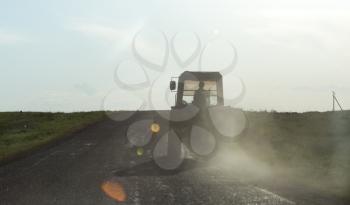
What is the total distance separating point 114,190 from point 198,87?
11253 mm

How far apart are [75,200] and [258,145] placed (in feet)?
43.7

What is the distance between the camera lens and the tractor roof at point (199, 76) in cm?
2227

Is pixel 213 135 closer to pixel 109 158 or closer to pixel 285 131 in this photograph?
pixel 109 158

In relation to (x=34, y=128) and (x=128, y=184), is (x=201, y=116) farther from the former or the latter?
(x=34, y=128)

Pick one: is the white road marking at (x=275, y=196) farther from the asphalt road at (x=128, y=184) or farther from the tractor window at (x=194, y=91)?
the tractor window at (x=194, y=91)

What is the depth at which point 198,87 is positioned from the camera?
71.9 feet

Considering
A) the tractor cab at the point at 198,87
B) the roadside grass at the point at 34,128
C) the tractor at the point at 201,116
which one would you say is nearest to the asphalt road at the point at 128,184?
the tractor at the point at 201,116

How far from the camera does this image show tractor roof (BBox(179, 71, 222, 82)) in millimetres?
22266

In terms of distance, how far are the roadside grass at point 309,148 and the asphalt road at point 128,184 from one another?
1.62 metres

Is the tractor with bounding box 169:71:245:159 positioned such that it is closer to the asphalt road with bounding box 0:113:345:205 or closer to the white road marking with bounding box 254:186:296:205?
the asphalt road with bounding box 0:113:345:205

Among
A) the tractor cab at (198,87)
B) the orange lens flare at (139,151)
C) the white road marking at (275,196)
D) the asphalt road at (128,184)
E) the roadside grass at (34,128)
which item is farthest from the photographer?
the roadside grass at (34,128)

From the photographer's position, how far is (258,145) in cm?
2220

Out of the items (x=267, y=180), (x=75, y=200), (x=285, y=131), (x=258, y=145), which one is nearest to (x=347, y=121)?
(x=285, y=131)

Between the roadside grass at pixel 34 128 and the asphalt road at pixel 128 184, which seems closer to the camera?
the asphalt road at pixel 128 184
